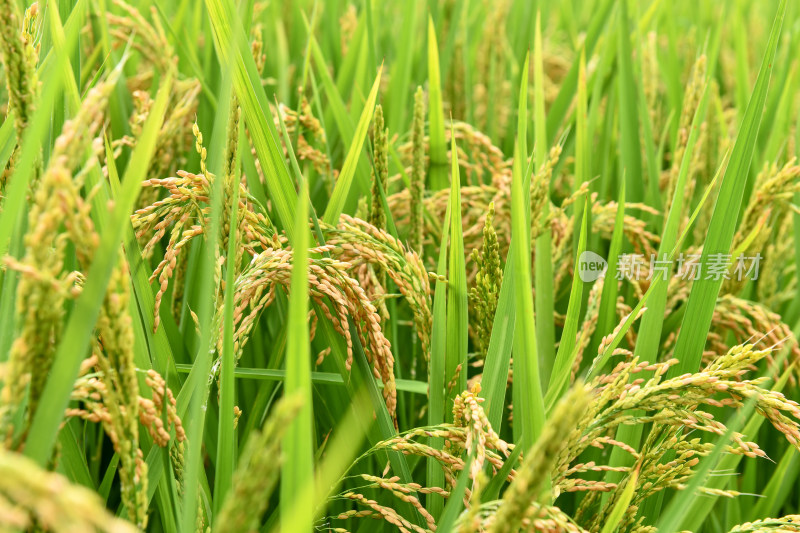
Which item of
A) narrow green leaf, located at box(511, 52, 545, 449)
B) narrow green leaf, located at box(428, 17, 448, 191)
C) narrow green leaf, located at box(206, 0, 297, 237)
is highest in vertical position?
narrow green leaf, located at box(428, 17, 448, 191)

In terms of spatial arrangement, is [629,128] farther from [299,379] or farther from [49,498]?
[49,498]

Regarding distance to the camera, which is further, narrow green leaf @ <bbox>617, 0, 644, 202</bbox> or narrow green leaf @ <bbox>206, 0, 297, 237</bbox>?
narrow green leaf @ <bbox>617, 0, 644, 202</bbox>

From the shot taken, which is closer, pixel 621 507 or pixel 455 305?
pixel 621 507

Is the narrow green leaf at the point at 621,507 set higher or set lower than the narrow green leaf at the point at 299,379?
lower

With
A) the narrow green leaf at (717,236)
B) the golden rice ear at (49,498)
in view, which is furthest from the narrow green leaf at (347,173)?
the golden rice ear at (49,498)

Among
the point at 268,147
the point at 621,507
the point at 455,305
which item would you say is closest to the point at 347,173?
the point at 268,147

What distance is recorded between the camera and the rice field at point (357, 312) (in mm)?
569

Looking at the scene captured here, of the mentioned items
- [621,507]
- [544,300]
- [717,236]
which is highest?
[717,236]

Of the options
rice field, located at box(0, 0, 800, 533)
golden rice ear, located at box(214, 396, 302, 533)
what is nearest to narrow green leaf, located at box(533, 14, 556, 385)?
rice field, located at box(0, 0, 800, 533)

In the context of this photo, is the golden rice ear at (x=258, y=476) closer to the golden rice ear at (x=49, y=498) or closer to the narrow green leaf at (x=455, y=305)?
the golden rice ear at (x=49, y=498)

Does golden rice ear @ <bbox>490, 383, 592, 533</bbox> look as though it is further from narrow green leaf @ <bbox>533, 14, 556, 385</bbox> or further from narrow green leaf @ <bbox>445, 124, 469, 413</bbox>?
narrow green leaf @ <bbox>533, 14, 556, 385</bbox>

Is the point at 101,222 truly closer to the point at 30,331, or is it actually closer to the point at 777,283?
the point at 30,331

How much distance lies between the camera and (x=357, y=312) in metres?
0.93

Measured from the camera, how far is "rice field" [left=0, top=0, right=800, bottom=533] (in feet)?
1.87
